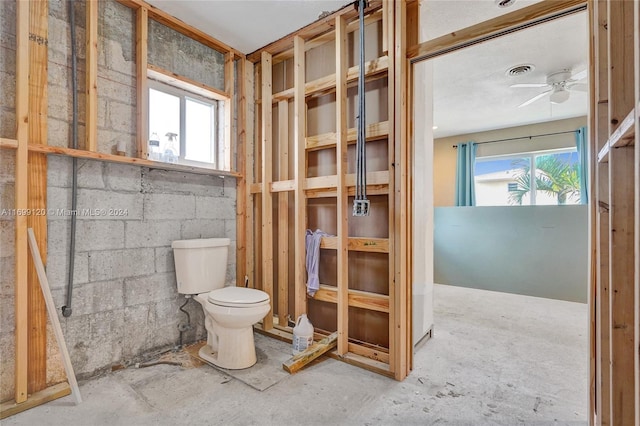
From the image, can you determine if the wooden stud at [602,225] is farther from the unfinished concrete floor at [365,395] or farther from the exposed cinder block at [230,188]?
the exposed cinder block at [230,188]

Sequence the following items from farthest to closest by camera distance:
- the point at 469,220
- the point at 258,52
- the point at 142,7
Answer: the point at 469,220, the point at 258,52, the point at 142,7

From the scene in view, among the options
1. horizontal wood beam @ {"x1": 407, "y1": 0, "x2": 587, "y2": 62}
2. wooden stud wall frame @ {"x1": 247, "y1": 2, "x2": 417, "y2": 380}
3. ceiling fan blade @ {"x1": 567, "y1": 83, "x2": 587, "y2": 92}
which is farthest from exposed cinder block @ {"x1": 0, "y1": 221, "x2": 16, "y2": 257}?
ceiling fan blade @ {"x1": 567, "y1": 83, "x2": 587, "y2": 92}

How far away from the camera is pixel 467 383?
1.96 metres

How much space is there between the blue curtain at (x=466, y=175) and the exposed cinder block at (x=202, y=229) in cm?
407

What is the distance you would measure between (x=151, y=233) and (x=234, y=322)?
0.87 meters

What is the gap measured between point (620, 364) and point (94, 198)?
256 cm

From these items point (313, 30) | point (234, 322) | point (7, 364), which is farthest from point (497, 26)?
point (7, 364)

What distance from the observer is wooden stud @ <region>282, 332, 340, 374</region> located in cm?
204

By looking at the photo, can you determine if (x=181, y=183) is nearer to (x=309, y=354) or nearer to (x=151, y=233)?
(x=151, y=233)

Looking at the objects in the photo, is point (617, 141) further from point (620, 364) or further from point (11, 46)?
point (11, 46)

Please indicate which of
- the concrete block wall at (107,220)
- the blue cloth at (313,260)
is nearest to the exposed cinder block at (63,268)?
the concrete block wall at (107,220)

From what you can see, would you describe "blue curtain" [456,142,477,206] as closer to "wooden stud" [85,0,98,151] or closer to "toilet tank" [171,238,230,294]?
"toilet tank" [171,238,230,294]

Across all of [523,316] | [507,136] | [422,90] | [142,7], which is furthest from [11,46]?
[507,136]

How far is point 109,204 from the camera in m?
2.05
